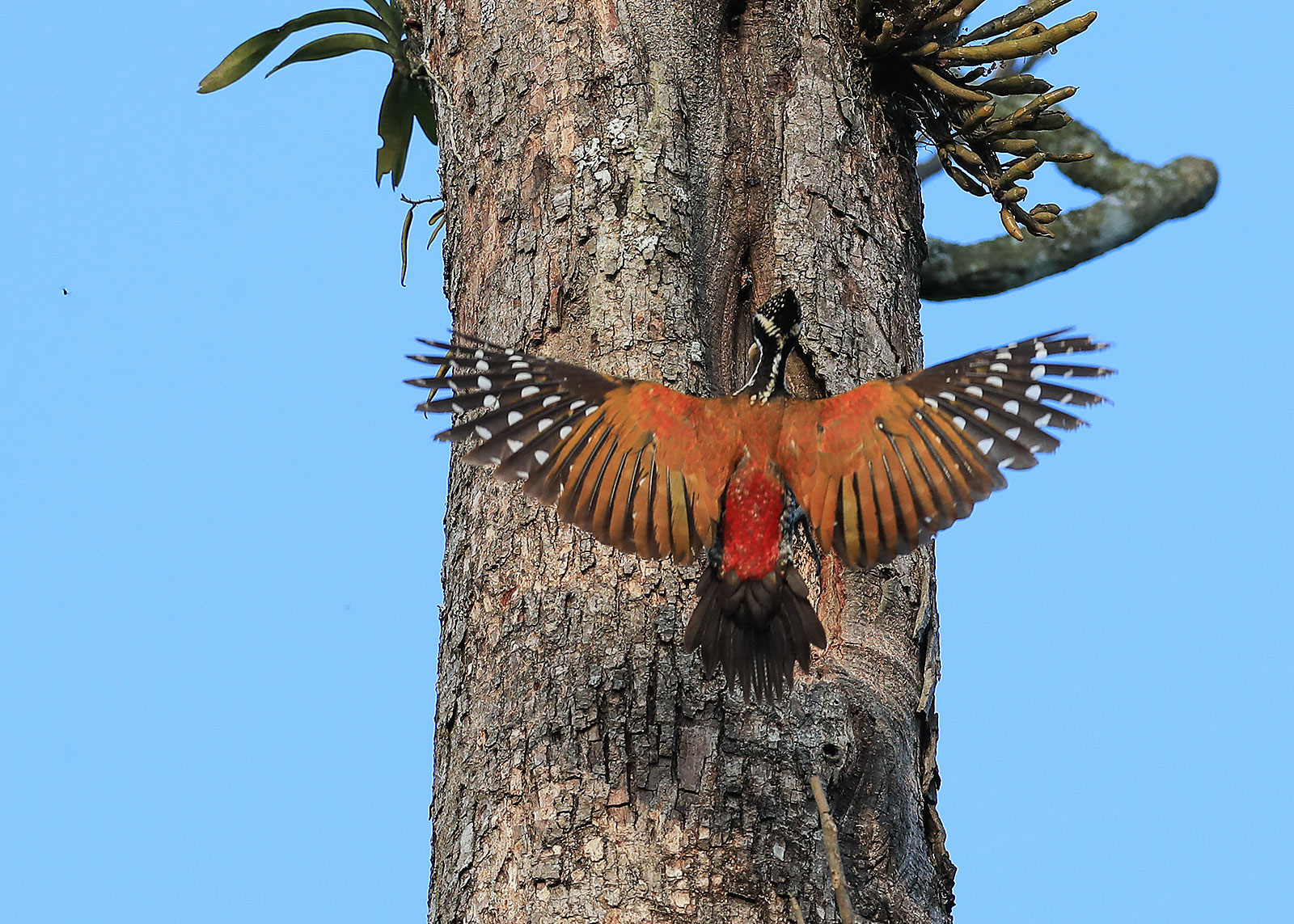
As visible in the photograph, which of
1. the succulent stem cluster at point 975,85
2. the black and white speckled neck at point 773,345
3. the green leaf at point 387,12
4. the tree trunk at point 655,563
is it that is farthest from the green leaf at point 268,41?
the black and white speckled neck at point 773,345

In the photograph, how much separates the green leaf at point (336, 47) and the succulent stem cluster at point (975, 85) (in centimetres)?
178

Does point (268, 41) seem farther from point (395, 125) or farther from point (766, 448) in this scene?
point (766, 448)

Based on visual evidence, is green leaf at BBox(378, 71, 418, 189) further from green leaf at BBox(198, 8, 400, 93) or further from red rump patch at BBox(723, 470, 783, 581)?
red rump patch at BBox(723, 470, 783, 581)

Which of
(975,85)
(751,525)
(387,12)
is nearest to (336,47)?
(387,12)

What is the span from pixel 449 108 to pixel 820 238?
1.00 meters

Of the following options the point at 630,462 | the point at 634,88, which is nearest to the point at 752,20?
the point at 634,88

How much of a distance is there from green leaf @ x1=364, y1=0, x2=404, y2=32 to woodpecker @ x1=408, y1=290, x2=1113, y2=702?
1940mm

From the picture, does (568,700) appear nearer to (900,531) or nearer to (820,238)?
A: (900,531)

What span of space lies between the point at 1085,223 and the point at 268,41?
2887 mm

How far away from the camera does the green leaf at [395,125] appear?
428 cm

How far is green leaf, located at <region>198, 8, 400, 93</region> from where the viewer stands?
4.38 metres

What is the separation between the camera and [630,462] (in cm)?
272

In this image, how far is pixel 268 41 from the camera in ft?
14.7

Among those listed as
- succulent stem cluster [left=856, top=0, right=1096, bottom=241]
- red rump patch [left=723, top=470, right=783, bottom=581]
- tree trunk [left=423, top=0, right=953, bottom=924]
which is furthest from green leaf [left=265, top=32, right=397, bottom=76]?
red rump patch [left=723, top=470, right=783, bottom=581]
